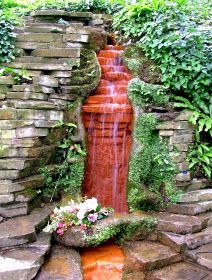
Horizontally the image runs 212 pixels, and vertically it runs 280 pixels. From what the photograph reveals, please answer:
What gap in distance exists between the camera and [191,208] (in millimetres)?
5836

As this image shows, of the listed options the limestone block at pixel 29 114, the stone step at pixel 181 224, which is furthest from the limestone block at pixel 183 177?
the limestone block at pixel 29 114

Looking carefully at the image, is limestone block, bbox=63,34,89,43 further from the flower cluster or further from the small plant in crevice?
the flower cluster

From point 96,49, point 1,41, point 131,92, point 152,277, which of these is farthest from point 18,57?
point 152,277

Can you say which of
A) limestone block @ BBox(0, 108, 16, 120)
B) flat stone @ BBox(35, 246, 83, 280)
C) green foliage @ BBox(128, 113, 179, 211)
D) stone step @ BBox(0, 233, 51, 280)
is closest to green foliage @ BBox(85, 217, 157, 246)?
flat stone @ BBox(35, 246, 83, 280)

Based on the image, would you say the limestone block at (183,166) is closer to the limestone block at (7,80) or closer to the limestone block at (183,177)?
the limestone block at (183,177)

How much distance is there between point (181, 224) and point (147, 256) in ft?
2.86

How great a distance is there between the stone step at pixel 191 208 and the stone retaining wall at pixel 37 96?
2154 mm

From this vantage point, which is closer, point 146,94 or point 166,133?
point 166,133

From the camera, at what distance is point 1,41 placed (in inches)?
269

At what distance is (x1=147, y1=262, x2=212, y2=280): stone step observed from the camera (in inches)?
179

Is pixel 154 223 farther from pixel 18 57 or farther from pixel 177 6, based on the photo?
pixel 177 6

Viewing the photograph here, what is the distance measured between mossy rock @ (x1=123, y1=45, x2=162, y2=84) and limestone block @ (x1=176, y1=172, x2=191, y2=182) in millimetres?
1857

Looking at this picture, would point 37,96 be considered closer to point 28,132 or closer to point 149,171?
point 28,132

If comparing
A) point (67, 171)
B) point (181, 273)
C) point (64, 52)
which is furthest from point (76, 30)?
point (181, 273)
